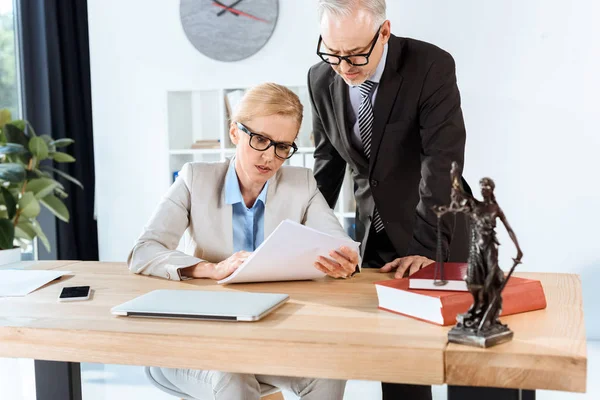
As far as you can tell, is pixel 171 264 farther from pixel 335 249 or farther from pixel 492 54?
pixel 492 54

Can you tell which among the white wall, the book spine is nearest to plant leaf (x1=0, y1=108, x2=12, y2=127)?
the white wall

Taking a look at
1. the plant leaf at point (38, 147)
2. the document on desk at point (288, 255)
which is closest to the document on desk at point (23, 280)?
the document on desk at point (288, 255)

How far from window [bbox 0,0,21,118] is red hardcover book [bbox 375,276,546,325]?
349cm

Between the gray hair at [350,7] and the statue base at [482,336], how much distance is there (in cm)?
103

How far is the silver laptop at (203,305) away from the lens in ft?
4.22

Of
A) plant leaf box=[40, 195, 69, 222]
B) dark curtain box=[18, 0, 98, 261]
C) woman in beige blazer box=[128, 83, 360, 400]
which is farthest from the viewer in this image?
dark curtain box=[18, 0, 98, 261]

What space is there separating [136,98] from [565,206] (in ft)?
8.38

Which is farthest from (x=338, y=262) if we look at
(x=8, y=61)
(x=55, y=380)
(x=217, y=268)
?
(x=8, y=61)

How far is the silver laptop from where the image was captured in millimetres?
1287

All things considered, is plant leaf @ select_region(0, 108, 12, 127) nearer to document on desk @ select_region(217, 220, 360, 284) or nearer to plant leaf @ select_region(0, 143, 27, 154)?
plant leaf @ select_region(0, 143, 27, 154)

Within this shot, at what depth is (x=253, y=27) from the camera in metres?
4.02

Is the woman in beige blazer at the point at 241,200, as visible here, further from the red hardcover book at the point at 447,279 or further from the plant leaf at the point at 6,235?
the plant leaf at the point at 6,235

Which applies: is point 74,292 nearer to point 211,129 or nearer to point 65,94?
point 211,129

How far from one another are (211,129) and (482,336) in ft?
11.2
